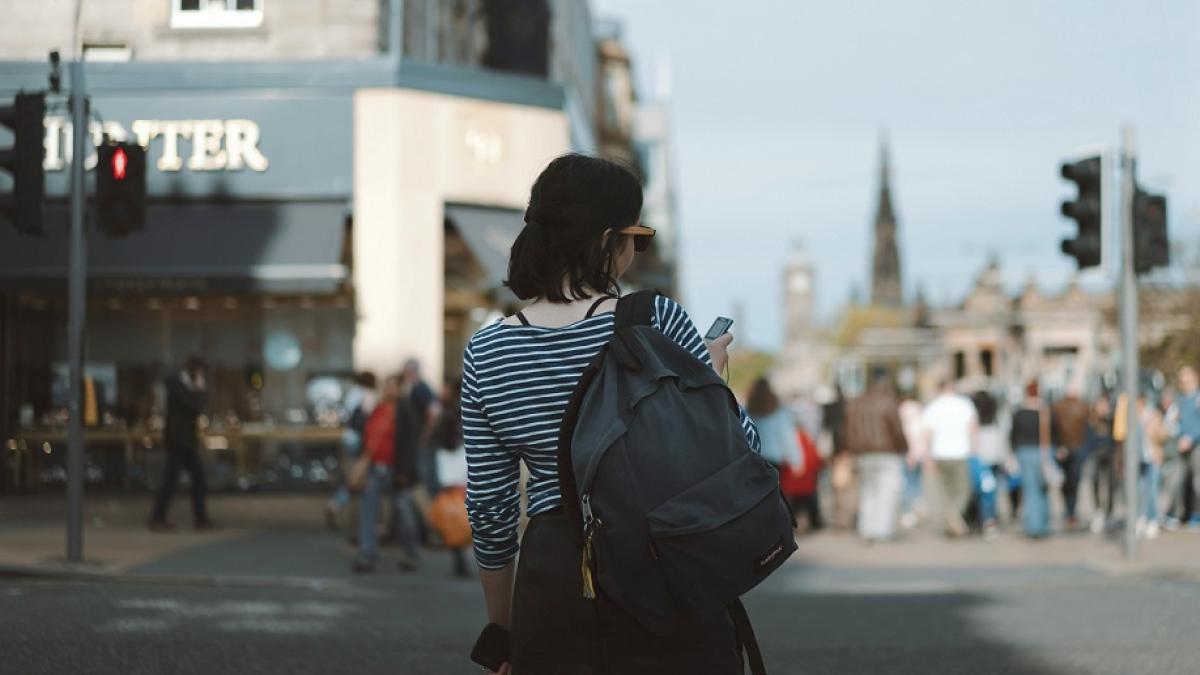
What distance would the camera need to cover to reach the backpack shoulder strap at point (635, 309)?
2.98 m

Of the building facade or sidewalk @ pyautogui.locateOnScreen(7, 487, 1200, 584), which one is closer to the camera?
sidewalk @ pyautogui.locateOnScreen(7, 487, 1200, 584)

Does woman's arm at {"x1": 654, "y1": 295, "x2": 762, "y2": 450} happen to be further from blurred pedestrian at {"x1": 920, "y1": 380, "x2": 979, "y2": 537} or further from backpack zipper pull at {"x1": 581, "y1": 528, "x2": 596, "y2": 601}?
blurred pedestrian at {"x1": 920, "y1": 380, "x2": 979, "y2": 537}

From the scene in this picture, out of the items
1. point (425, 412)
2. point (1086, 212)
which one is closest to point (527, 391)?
point (1086, 212)

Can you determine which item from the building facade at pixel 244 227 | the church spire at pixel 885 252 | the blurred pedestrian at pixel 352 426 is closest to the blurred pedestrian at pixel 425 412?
A: the blurred pedestrian at pixel 352 426

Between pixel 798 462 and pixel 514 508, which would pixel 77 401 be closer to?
pixel 798 462

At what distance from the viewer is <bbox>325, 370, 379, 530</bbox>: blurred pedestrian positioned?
1559cm

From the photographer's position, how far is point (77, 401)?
1334cm

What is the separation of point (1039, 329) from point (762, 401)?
97.0 meters

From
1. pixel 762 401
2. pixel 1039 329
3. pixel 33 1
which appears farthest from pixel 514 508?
pixel 1039 329

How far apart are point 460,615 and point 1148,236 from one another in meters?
7.07

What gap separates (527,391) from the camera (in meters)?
3.08

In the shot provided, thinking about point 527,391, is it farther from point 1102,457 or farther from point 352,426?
point 1102,457

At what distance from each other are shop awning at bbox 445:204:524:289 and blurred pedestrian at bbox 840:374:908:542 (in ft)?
13.7

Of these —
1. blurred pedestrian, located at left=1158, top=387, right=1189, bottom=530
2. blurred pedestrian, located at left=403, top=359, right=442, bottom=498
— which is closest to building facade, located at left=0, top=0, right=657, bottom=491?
blurred pedestrian, located at left=403, top=359, right=442, bottom=498
